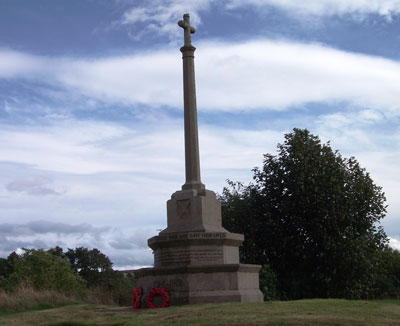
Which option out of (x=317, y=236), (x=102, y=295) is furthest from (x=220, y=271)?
(x=317, y=236)

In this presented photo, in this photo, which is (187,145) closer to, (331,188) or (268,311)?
(268,311)

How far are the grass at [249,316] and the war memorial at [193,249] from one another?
2.39 m

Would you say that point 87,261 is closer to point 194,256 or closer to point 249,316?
point 194,256

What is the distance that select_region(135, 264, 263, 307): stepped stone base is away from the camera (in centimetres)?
1362

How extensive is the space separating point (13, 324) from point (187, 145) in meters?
7.64

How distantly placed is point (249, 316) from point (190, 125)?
8.34 m

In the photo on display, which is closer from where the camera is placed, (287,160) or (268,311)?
(268,311)

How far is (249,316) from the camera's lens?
9500 mm

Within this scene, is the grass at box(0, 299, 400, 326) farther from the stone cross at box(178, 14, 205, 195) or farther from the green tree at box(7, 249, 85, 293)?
the green tree at box(7, 249, 85, 293)

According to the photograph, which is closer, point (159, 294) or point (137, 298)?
point (159, 294)

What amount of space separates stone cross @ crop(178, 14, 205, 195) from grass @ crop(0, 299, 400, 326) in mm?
5520

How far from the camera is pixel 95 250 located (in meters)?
62.1

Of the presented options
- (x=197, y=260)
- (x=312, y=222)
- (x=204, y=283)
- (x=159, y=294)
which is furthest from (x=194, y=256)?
(x=312, y=222)

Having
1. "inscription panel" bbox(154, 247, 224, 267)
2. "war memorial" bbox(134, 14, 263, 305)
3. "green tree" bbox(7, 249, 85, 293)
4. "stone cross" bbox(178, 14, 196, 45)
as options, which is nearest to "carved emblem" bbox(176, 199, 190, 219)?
"war memorial" bbox(134, 14, 263, 305)
